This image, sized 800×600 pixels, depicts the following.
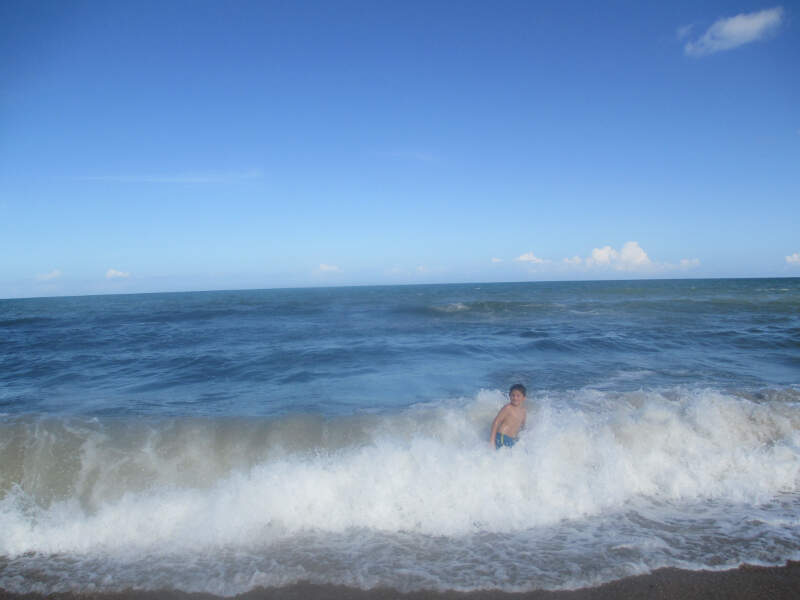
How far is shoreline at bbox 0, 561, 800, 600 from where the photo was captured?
353cm

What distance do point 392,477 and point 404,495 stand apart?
34 centimetres

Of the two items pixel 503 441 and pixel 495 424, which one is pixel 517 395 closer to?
pixel 495 424

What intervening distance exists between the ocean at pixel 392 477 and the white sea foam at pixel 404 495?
0.03 m

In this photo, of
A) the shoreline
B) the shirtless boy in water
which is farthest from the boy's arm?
the shoreline

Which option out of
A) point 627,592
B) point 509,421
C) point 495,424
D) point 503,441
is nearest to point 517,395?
point 509,421

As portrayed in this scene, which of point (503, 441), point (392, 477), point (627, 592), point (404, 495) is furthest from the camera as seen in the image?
point (503, 441)

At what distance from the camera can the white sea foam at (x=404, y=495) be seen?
4070 mm

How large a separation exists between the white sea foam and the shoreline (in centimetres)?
11

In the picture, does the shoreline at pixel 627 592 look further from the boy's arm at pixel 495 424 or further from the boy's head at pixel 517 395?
the boy's head at pixel 517 395

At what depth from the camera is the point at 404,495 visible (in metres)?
5.16

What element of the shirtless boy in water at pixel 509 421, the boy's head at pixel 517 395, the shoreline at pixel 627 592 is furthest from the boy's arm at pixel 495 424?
the shoreline at pixel 627 592

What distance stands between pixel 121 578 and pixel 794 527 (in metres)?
6.59

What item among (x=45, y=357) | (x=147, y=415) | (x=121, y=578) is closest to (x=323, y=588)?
(x=121, y=578)

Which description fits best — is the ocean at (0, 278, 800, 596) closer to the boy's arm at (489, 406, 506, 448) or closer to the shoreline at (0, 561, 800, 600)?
the shoreline at (0, 561, 800, 600)
